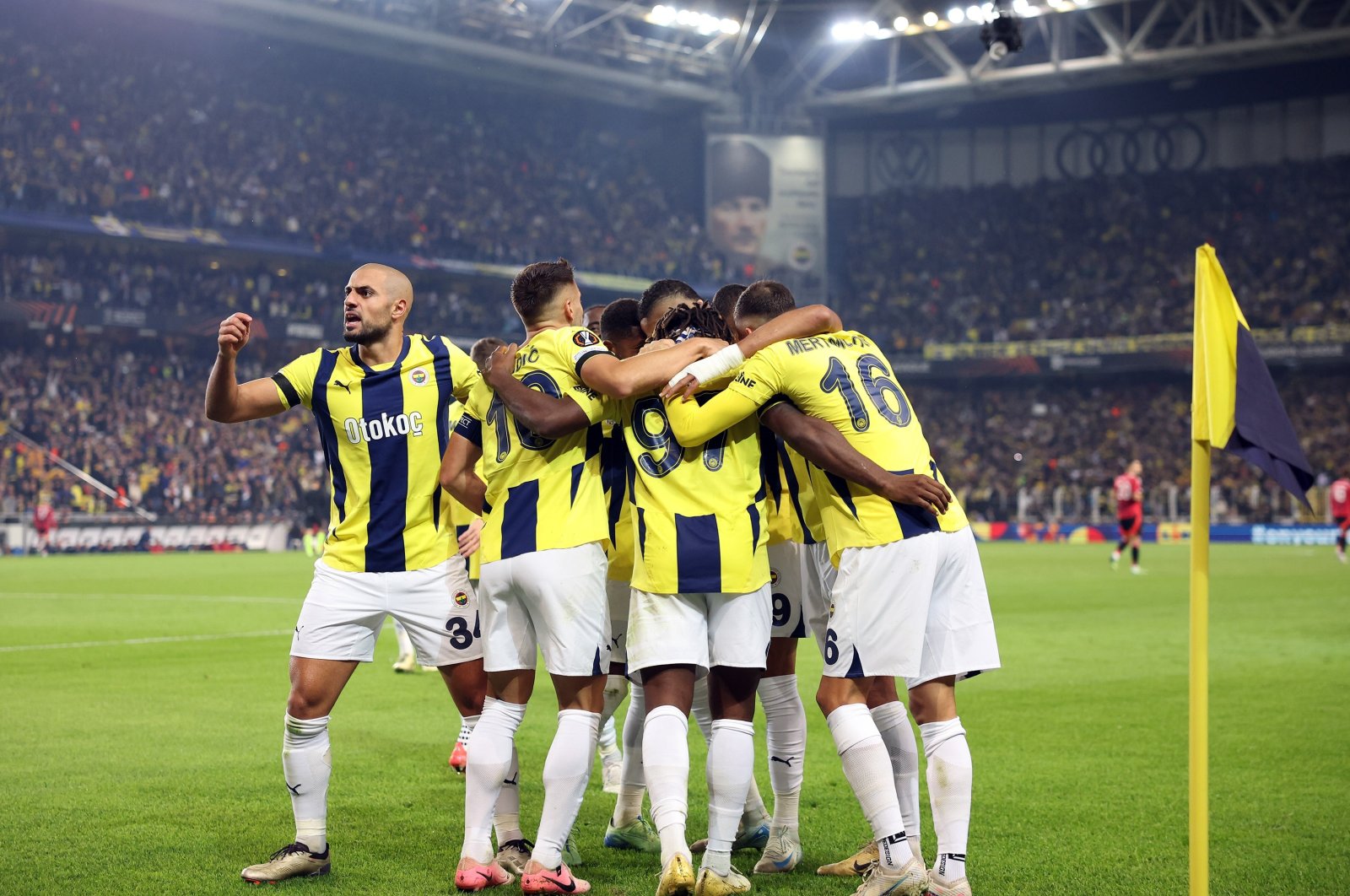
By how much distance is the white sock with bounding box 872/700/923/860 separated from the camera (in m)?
5.32

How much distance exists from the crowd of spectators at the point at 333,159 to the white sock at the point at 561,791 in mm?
35360

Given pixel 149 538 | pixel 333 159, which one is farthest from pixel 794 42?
pixel 149 538

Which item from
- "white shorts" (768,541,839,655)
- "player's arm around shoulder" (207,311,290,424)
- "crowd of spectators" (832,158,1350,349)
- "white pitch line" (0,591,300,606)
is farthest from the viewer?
"crowd of spectators" (832,158,1350,349)

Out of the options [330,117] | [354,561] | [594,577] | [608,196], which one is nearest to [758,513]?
[594,577]

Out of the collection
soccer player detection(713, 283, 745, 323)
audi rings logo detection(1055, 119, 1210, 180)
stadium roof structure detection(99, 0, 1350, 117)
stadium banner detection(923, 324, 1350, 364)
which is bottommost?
soccer player detection(713, 283, 745, 323)

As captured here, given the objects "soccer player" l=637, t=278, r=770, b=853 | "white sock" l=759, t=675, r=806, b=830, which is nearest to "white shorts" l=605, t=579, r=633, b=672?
"soccer player" l=637, t=278, r=770, b=853

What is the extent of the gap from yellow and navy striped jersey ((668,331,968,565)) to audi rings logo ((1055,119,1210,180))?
51.5 m

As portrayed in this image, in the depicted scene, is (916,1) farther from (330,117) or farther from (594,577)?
(594,577)

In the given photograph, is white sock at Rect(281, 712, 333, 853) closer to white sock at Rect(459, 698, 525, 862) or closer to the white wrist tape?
white sock at Rect(459, 698, 525, 862)

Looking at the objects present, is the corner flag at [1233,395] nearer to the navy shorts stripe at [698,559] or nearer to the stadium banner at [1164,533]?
the navy shorts stripe at [698,559]

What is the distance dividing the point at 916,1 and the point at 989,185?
1442 centimetres

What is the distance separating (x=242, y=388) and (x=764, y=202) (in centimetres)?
4547

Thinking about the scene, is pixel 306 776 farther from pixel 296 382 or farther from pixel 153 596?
pixel 153 596

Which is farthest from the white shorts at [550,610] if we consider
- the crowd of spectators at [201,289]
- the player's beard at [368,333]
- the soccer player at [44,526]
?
the crowd of spectators at [201,289]
